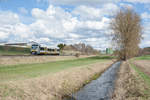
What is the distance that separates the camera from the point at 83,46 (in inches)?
6058

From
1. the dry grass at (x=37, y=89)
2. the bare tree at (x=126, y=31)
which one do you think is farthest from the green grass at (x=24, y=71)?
the bare tree at (x=126, y=31)

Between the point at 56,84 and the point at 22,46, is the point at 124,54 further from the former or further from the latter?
the point at 22,46

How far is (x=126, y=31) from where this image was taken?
168 feet

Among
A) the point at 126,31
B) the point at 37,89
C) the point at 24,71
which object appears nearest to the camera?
the point at 37,89

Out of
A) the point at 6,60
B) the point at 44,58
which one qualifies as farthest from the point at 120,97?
the point at 44,58

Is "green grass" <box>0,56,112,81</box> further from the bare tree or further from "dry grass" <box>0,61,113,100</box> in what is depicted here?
the bare tree

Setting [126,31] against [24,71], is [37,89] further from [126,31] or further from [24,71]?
[126,31]

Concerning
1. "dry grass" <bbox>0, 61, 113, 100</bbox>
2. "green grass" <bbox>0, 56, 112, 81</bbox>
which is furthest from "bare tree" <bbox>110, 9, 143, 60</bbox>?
"dry grass" <bbox>0, 61, 113, 100</bbox>

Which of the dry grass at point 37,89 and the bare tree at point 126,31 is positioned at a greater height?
the bare tree at point 126,31

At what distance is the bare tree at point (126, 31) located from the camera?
50594 millimetres

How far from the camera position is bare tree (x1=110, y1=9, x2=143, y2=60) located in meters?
50.6

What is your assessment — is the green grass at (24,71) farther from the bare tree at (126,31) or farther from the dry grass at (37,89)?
the bare tree at (126,31)

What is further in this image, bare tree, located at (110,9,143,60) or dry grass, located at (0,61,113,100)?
bare tree, located at (110,9,143,60)

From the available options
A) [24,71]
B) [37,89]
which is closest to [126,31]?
[24,71]
